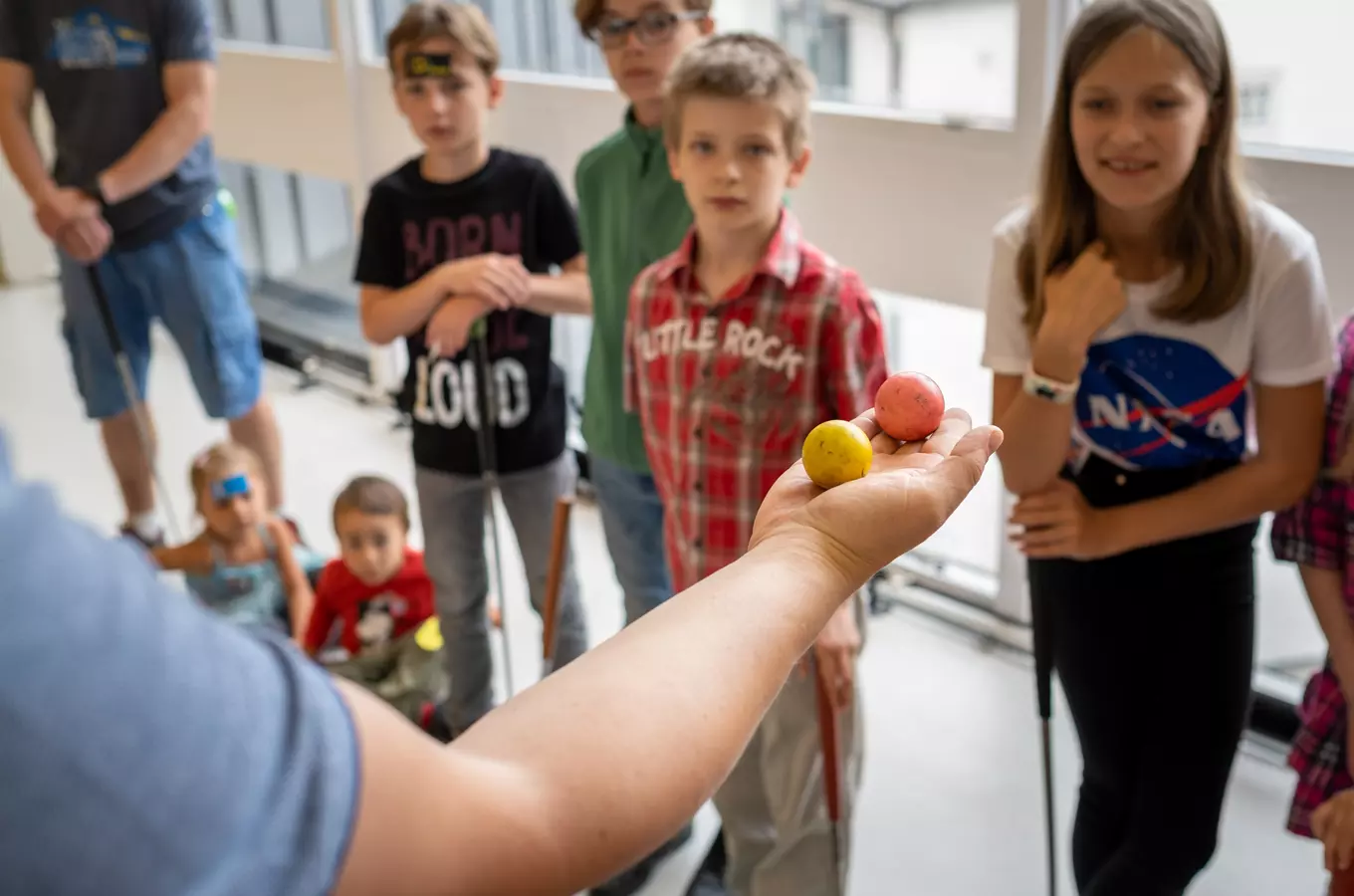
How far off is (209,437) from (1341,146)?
12.2 ft

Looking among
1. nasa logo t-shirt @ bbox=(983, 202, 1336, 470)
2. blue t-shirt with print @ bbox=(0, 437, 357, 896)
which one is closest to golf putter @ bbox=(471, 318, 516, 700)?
nasa logo t-shirt @ bbox=(983, 202, 1336, 470)

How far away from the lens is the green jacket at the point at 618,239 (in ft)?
6.75

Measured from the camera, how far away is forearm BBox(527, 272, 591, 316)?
221 cm

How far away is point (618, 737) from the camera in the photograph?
713 mm

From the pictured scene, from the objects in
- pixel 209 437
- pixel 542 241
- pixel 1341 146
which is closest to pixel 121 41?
pixel 542 241

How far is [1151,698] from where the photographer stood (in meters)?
1.62

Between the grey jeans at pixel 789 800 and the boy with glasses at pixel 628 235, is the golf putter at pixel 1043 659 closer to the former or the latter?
the grey jeans at pixel 789 800

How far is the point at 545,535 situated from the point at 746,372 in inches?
34.5

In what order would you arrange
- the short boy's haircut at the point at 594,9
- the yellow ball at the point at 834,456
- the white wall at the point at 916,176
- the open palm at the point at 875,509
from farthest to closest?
the short boy's haircut at the point at 594,9 < the white wall at the point at 916,176 < the yellow ball at the point at 834,456 < the open palm at the point at 875,509

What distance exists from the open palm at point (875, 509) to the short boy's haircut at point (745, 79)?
837 mm

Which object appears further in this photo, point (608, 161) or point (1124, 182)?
point (608, 161)

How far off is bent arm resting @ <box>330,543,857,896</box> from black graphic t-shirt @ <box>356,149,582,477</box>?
152cm

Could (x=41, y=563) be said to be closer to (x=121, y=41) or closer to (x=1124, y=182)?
(x=1124, y=182)

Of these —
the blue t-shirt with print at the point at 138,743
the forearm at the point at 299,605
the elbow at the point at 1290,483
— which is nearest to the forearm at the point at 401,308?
the forearm at the point at 299,605
